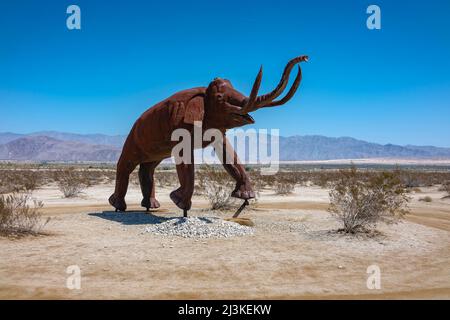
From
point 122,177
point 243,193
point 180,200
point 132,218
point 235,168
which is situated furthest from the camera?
point 122,177

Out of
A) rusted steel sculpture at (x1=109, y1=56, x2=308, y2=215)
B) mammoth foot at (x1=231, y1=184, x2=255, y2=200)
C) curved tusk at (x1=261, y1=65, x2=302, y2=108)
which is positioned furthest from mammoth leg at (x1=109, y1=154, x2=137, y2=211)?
curved tusk at (x1=261, y1=65, x2=302, y2=108)

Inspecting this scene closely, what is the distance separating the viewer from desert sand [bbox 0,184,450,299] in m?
5.05

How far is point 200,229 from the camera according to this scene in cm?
856

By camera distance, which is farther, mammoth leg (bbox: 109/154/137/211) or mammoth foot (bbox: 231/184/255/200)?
mammoth leg (bbox: 109/154/137/211)

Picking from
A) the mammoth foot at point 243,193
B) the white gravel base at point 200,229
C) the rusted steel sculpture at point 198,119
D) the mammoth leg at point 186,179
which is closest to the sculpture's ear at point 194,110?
the rusted steel sculpture at point 198,119

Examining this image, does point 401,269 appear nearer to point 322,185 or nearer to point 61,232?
point 61,232

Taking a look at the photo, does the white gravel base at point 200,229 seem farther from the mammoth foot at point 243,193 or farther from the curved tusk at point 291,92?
the curved tusk at point 291,92

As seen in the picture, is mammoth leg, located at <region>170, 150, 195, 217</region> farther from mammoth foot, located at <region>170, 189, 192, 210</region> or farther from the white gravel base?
the white gravel base

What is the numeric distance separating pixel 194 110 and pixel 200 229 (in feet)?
8.70

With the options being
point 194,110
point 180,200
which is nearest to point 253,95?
point 194,110

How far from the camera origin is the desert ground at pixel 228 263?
5.05m

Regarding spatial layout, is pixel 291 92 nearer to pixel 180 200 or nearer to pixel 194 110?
pixel 194 110

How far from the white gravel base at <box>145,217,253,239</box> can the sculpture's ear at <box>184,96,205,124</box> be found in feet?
7.41
